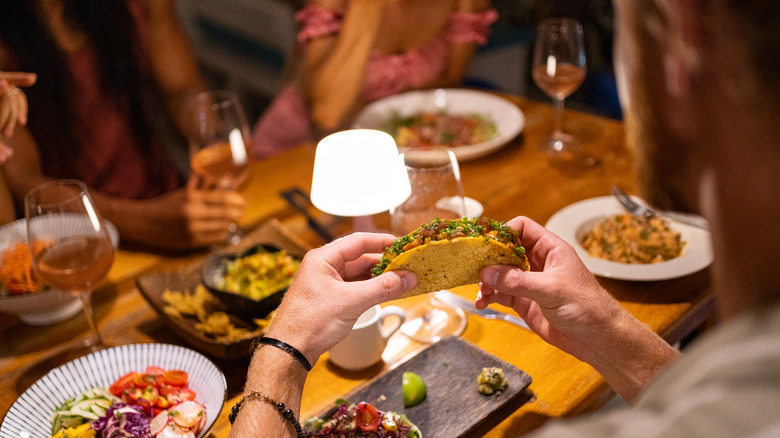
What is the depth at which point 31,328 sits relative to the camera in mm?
1629

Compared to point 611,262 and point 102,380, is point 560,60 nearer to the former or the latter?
point 611,262

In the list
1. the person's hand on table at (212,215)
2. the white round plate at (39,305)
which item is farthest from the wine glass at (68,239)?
the person's hand on table at (212,215)

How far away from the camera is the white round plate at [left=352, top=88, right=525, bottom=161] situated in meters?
2.51

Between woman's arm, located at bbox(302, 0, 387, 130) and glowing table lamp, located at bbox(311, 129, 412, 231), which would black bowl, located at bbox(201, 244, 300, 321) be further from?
woman's arm, located at bbox(302, 0, 387, 130)

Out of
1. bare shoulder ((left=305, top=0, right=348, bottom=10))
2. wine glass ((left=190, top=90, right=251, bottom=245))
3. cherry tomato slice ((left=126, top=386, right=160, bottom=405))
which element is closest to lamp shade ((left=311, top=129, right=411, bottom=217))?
wine glass ((left=190, top=90, right=251, bottom=245))

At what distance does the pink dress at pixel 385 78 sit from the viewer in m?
3.21

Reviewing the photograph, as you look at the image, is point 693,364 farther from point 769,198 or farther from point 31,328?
point 31,328

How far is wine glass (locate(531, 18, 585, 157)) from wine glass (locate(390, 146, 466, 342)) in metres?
0.93

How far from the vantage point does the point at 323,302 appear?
3.67ft

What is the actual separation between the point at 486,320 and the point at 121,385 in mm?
822

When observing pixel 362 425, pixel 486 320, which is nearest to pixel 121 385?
pixel 362 425

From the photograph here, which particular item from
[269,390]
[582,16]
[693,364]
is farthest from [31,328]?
[582,16]

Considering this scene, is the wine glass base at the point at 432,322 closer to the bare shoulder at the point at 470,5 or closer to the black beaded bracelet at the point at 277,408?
the black beaded bracelet at the point at 277,408

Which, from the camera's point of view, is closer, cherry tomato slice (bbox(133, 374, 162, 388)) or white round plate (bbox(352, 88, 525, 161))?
cherry tomato slice (bbox(133, 374, 162, 388))
